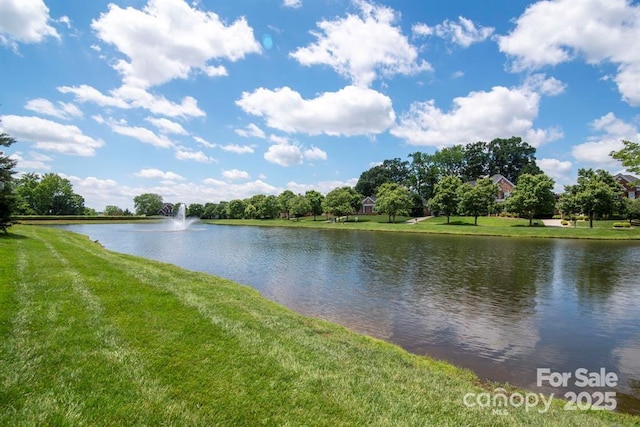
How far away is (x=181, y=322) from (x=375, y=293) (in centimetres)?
1093

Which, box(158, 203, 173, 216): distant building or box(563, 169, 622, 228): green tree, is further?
box(158, 203, 173, 216): distant building

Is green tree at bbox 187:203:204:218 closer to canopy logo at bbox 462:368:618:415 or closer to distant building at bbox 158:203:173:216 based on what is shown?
distant building at bbox 158:203:173:216

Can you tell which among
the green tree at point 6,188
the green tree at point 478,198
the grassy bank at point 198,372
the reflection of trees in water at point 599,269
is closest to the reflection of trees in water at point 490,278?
the reflection of trees in water at point 599,269

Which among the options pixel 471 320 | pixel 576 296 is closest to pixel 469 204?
pixel 576 296

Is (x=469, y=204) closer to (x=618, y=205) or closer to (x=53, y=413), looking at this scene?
(x=618, y=205)

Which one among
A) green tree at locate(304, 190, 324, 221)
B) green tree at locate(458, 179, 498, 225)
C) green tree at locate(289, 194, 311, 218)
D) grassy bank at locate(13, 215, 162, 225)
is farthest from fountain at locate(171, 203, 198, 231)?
green tree at locate(458, 179, 498, 225)

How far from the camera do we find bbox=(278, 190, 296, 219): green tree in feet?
358

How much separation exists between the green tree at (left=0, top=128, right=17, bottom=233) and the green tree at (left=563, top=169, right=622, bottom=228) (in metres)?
71.6

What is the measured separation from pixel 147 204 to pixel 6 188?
152 metres

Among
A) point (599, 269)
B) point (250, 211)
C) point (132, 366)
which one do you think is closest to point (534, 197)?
point (599, 269)

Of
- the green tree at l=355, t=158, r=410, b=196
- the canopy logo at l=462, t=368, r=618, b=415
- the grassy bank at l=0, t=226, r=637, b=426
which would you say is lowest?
the canopy logo at l=462, t=368, r=618, b=415

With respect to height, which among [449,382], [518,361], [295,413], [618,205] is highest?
[618,205]

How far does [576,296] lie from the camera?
16078 millimetres

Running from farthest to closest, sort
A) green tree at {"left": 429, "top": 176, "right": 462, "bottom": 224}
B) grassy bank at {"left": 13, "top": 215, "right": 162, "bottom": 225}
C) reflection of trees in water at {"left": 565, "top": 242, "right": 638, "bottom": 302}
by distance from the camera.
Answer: grassy bank at {"left": 13, "top": 215, "right": 162, "bottom": 225}
green tree at {"left": 429, "top": 176, "right": 462, "bottom": 224}
reflection of trees in water at {"left": 565, "top": 242, "right": 638, "bottom": 302}
